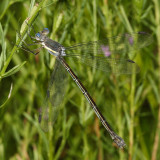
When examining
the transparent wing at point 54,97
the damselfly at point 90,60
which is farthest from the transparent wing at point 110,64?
the transparent wing at point 54,97

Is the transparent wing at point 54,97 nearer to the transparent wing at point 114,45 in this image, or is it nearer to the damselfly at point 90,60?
the damselfly at point 90,60

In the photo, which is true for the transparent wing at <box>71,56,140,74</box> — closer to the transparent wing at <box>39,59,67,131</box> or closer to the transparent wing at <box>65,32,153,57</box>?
the transparent wing at <box>65,32,153,57</box>

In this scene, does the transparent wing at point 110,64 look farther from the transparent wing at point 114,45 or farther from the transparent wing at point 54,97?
the transparent wing at point 54,97

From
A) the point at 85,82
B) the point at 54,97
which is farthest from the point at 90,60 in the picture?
the point at 54,97

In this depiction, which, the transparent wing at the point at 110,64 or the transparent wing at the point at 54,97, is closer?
the transparent wing at the point at 54,97

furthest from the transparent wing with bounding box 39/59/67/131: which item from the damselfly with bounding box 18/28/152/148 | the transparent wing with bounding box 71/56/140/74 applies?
the transparent wing with bounding box 71/56/140/74

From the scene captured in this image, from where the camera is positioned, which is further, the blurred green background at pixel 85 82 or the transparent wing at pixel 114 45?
the transparent wing at pixel 114 45

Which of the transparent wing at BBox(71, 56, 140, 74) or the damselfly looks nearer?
the damselfly
